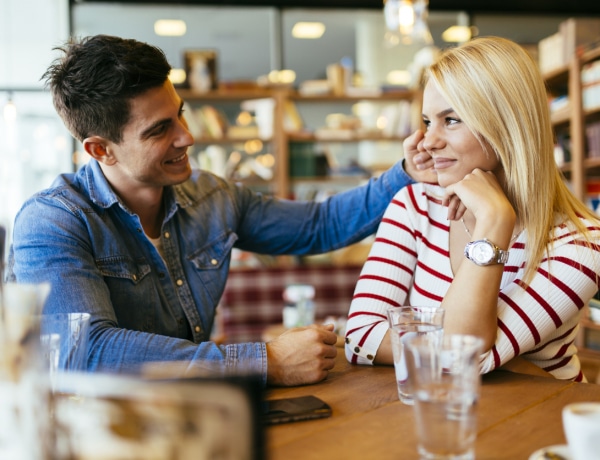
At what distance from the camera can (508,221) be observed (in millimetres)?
1284

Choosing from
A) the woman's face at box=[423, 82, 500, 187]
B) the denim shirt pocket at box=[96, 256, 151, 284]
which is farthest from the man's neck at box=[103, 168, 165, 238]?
the woman's face at box=[423, 82, 500, 187]

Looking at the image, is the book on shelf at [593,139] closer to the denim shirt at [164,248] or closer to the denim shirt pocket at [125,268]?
the denim shirt at [164,248]

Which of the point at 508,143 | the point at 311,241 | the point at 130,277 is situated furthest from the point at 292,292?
the point at 508,143

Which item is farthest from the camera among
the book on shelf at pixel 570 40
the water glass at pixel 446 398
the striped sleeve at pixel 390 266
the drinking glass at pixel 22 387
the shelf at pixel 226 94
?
the shelf at pixel 226 94

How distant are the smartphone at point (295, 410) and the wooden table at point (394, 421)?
0.01 metres

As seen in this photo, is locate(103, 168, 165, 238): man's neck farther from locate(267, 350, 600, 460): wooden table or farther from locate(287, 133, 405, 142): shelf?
locate(287, 133, 405, 142): shelf

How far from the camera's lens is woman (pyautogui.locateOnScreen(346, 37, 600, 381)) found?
1240 mm

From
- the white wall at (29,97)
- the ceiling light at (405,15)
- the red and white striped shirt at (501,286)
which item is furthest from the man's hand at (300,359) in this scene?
the white wall at (29,97)

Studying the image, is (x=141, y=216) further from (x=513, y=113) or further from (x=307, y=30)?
(x=307, y=30)

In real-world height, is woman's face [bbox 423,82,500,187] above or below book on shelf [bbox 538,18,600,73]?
below

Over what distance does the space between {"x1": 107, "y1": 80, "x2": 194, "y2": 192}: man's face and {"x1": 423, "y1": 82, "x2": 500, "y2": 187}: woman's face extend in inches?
25.8

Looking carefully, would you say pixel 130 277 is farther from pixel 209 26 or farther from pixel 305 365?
pixel 209 26

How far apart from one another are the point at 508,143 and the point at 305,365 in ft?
2.31

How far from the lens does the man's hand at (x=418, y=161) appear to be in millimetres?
1651
